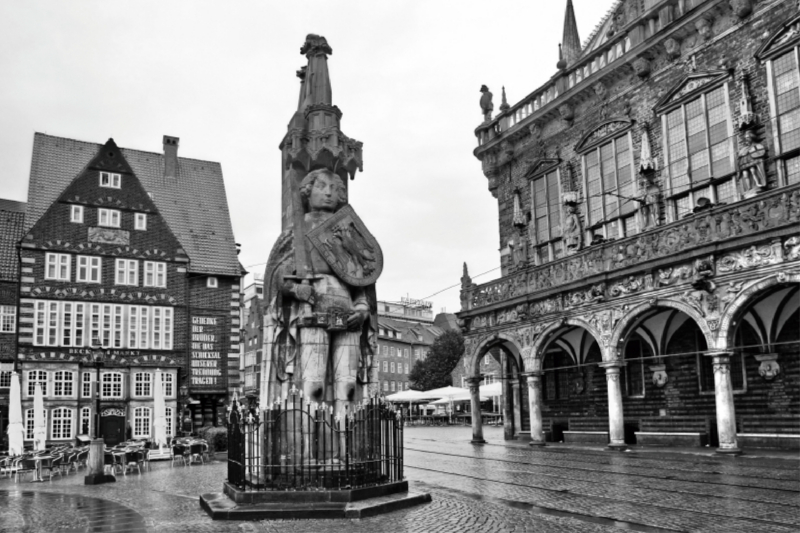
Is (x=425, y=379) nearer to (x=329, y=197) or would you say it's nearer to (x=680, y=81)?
(x=680, y=81)

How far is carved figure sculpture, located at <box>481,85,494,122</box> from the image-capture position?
31922 millimetres

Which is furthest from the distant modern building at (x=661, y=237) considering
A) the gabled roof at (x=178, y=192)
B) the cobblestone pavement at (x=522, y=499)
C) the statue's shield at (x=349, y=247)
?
the gabled roof at (x=178, y=192)

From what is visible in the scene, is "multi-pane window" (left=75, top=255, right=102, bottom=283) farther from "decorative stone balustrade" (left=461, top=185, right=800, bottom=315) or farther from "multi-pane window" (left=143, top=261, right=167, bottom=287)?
"decorative stone balustrade" (left=461, top=185, right=800, bottom=315)

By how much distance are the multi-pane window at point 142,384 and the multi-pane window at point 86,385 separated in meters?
2.07

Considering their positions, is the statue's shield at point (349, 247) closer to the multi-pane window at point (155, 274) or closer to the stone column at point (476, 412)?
the stone column at point (476, 412)

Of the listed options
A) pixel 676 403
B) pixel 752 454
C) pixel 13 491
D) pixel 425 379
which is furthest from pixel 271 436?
pixel 425 379

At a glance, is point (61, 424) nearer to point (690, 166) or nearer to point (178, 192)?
point (178, 192)

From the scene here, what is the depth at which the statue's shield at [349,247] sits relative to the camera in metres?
11.7

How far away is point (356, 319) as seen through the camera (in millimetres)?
11570

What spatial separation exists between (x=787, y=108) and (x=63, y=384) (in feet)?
105

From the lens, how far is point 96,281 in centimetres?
3784

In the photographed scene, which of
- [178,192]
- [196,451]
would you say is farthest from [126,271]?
[196,451]

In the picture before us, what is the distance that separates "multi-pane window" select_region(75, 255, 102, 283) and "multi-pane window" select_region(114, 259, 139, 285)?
0.85 meters

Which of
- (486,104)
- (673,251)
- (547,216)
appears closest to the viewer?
(673,251)
